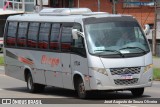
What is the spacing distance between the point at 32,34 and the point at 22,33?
1.01m

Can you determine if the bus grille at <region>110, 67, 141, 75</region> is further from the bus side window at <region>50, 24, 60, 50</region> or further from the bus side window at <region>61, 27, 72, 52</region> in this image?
the bus side window at <region>50, 24, 60, 50</region>

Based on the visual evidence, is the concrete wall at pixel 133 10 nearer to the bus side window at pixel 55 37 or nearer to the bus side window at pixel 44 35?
the bus side window at pixel 44 35

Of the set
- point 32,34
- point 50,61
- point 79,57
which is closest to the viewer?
point 79,57

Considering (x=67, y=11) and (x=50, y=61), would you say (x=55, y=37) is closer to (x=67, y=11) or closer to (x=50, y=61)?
(x=50, y=61)

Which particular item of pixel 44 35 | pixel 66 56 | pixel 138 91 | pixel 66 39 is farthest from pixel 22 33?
pixel 138 91

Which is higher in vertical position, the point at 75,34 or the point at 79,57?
the point at 75,34

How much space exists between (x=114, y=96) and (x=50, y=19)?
3.48 m

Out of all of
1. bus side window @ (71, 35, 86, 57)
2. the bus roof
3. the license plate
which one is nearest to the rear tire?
bus side window @ (71, 35, 86, 57)

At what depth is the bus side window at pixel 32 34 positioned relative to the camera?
21.5 meters

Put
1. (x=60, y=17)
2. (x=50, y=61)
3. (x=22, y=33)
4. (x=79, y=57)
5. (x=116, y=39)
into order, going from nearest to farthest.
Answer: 1. (x=116, y=39)
2. (x=79, y=57)
3. (x=60, y=17)
4. (x=50, y=61)
5. (x=22, y=33)

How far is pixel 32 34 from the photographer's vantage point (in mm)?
21750

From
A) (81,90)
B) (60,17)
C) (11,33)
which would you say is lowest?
(81,90)

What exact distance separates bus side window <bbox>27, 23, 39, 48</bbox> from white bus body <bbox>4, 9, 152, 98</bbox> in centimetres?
3

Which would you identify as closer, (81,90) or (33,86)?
(81,90)
